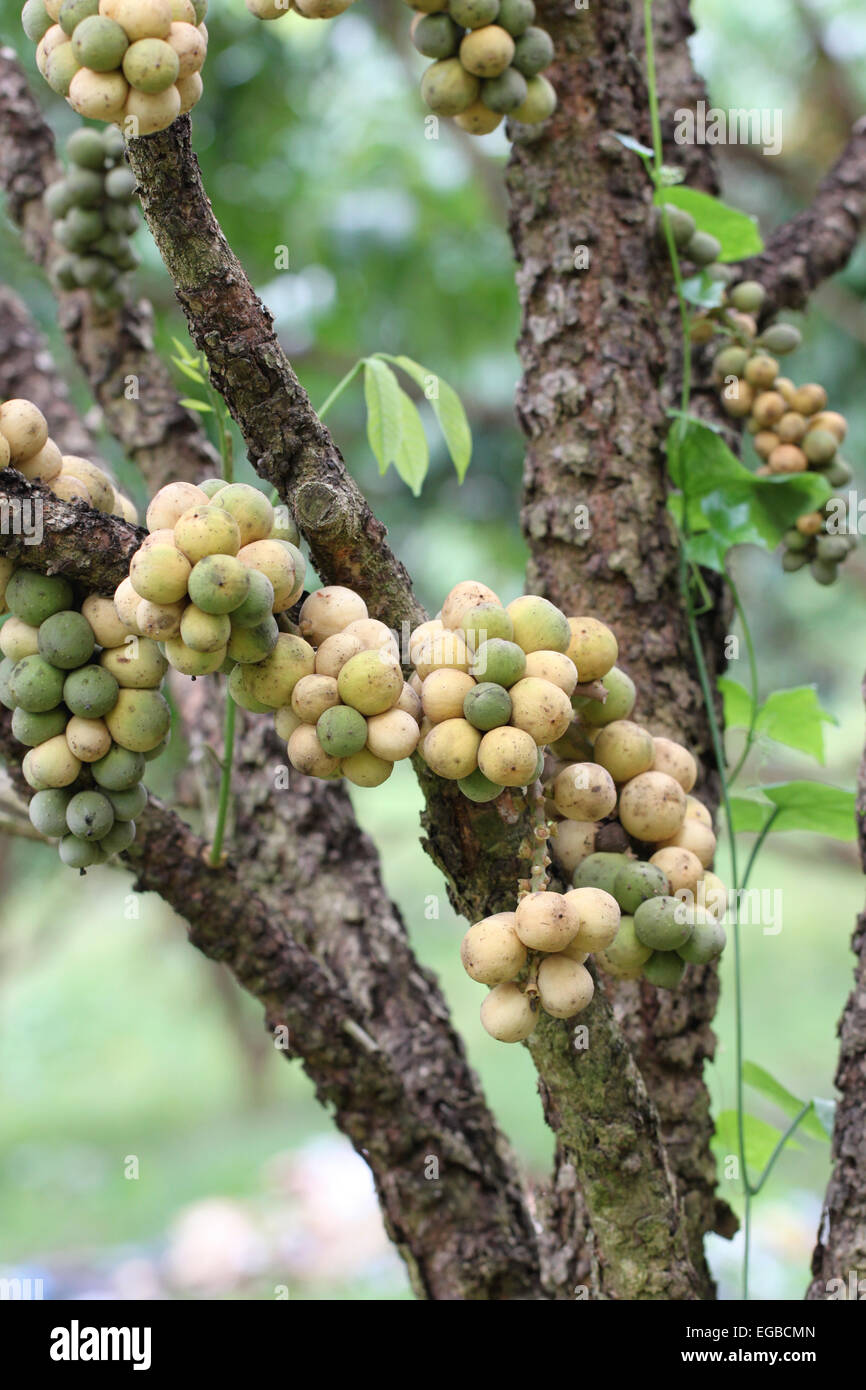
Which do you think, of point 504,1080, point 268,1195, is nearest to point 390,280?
point 268,1195

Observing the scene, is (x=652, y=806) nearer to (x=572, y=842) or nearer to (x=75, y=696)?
(x=572, y=842)

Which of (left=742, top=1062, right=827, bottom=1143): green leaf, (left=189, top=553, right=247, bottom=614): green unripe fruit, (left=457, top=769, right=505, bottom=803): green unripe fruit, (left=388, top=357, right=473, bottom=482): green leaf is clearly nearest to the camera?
(left=189, top=553, right=247, bottom=614): green unripe fruit

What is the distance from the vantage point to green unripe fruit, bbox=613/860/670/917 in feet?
3.21

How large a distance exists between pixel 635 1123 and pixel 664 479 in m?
0.82

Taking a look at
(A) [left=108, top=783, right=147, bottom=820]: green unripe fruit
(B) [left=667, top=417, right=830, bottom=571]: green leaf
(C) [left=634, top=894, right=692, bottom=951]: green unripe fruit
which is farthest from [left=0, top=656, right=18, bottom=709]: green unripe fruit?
(B) [left=667, top=417, right=830, bottom=571]: green leaf

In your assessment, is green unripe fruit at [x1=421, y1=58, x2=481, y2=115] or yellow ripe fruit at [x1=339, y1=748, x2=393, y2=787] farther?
green unripe fruit at [x1=421, y1=58, x2=481, y2=115]

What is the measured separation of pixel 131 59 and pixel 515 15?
1.89ft

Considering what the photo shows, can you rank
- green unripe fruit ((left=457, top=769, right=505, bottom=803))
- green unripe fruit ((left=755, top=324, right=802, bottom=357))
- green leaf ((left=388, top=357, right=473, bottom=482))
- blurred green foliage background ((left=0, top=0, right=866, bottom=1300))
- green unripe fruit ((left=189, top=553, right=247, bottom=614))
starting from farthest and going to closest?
blurred green foliage background ((left=0, top=0, right=866, bottom=1300)) → green unripe fruit ((left=755, top=324, right=802, bottom=357)) → green leaf ((left=388, top=357, right=473, bottom=482)) → green unripe fruit ((left=457, top=769, right=505, bottom=803)) → green unripe fruit ((left=189, top=553, right=247, bottom=614))

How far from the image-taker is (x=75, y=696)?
91cm

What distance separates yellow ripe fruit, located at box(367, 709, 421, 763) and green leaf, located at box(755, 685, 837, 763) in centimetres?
74

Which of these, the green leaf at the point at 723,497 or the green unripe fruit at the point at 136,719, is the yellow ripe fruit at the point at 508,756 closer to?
the green unripe fruit at the point at 136,719

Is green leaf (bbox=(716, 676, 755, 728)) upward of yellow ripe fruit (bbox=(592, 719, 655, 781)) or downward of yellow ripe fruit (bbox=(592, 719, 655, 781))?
upward

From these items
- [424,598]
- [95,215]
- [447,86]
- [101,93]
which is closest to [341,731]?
[101,93]

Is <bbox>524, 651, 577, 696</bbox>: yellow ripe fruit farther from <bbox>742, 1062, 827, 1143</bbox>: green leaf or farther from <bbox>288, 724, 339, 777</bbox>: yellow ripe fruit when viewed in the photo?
<bbox>742, 1062, 827, 1143</bbox>: green leaf
